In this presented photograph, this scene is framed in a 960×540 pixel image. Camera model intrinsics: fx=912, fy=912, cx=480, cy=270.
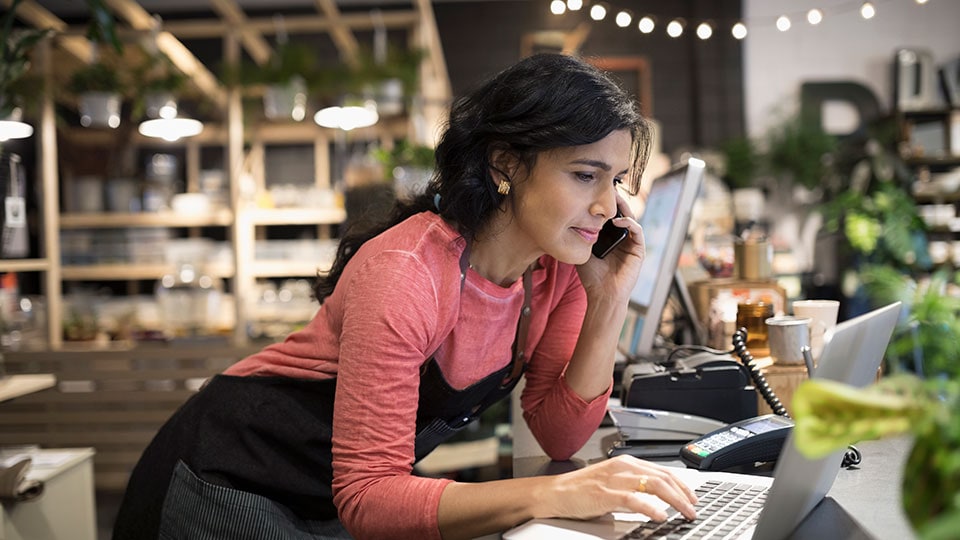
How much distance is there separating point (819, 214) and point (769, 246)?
22.6ft

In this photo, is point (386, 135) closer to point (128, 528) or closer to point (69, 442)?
point (69, 442)

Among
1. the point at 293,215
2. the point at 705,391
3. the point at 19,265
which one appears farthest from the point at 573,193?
the point at 293,215

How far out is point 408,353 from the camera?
1.30 metres

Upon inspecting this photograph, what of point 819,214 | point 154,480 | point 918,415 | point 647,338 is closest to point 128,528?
point 154,480

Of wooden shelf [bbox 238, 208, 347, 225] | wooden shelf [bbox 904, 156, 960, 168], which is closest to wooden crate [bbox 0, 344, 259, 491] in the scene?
wooden shelf [bbox 238, 208, 347, 225]

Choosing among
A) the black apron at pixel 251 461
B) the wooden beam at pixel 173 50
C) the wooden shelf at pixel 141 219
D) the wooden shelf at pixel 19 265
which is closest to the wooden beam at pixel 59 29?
the wooden beam at pixel 173 50

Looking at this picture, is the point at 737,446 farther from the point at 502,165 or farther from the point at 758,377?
the point at 502,165

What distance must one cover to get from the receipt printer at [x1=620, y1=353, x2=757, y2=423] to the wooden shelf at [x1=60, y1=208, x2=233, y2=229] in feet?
15.6

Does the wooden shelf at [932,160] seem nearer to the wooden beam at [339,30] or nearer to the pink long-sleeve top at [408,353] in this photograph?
the wooden beam at [339,30]

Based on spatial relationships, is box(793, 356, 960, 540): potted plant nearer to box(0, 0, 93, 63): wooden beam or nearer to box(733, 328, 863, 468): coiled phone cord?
box(733, 328, 863, 468): coiled phone cord

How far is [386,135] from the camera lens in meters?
6.70

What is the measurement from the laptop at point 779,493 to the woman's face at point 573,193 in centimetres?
43

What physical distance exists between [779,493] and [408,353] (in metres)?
0.59

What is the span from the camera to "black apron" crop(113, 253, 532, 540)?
1.45 metres
